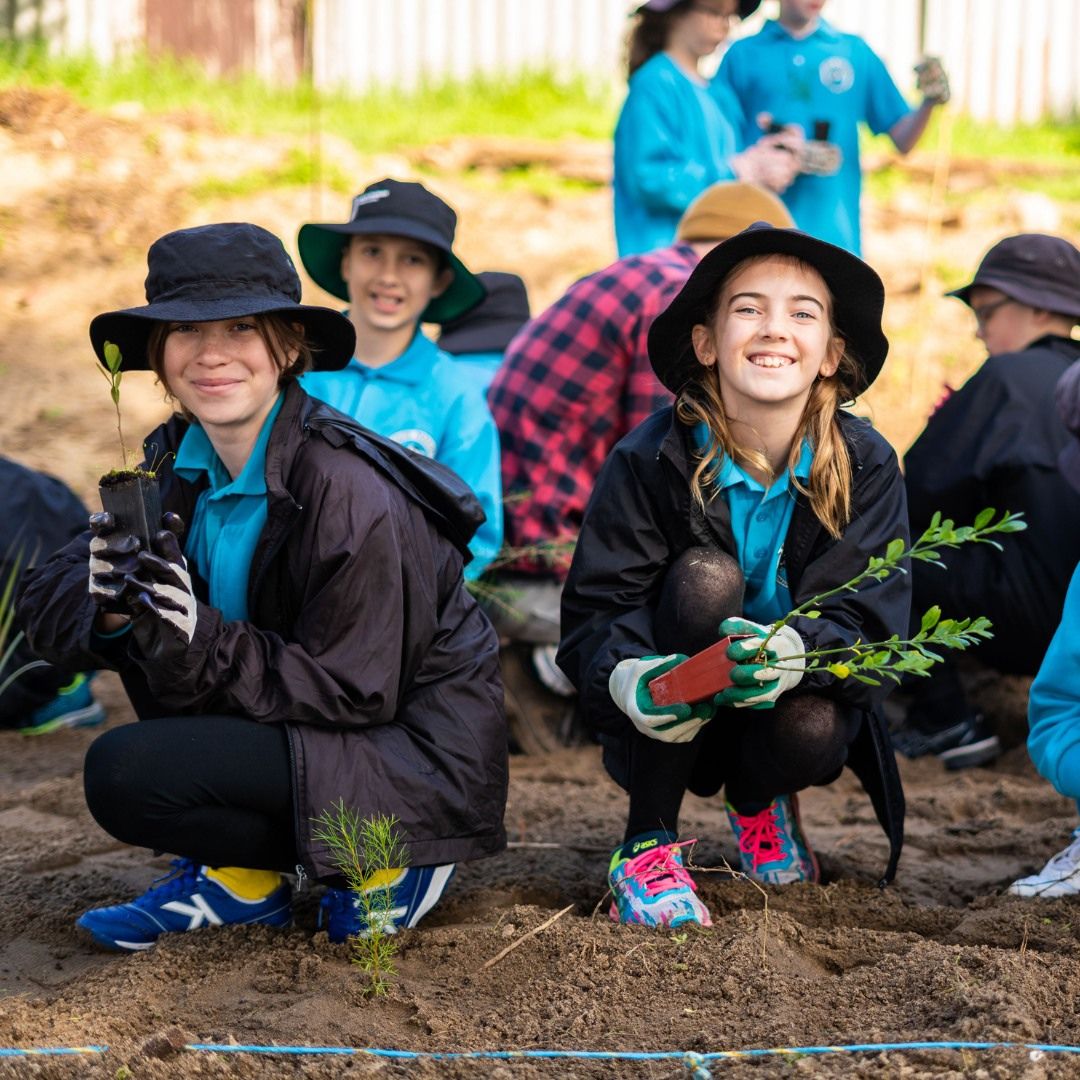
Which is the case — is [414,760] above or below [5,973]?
above

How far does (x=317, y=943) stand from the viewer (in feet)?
8.92

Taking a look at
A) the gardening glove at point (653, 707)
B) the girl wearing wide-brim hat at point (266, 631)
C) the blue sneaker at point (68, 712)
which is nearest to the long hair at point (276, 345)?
the girl wearing wide-brim hat at point (266, 631)

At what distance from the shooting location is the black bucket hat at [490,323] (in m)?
5.14

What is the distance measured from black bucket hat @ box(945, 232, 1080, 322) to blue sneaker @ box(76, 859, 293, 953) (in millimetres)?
2636

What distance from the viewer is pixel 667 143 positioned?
5211 mm

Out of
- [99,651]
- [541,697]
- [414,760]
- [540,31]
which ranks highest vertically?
[540,31]

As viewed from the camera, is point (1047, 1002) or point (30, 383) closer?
point (1047, 1002)

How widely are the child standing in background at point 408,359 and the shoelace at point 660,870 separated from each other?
4.62ft

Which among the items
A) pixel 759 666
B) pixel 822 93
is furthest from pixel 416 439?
pixel 822 93

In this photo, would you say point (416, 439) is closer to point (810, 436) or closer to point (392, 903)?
point (810, 436)

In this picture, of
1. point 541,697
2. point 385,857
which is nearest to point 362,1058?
point 385,857

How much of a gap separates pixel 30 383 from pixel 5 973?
14.9 ft

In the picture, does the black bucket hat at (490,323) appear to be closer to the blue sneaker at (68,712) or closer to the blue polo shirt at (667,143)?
the blue polo shirt at (667,143)

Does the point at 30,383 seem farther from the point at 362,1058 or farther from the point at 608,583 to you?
the point at 362,1058
